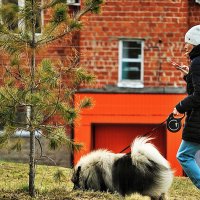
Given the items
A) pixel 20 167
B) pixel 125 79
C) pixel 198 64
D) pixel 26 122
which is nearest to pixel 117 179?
pixel 26 122

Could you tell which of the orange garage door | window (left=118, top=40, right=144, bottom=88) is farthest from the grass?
window (left=118, top=40, right=144, bottom=88)

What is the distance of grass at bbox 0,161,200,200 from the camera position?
32.7ft

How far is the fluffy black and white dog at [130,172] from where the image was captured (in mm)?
10602

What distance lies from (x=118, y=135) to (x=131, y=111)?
0.85 m

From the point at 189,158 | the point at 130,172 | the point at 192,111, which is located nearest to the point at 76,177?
the point at 130,172

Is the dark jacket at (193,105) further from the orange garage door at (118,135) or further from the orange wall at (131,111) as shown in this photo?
the orange garage door at (118,135)

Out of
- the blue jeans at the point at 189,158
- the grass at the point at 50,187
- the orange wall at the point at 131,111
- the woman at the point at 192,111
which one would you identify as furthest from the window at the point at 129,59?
the blue jeans at the point at 189,158

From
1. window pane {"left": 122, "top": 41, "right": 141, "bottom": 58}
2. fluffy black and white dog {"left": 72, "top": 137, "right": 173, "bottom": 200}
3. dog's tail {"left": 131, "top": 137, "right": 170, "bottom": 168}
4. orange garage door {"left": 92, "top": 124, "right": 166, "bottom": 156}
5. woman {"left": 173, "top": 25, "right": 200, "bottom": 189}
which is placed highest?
window pane {"left": 122, "top": 41, "right": 141, "bottom": 58}

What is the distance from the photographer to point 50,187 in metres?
11.0

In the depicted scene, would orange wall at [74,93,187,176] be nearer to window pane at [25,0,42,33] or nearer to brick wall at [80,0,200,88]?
brick wall at [80,0,200,88]

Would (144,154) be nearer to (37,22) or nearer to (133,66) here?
(37,22)

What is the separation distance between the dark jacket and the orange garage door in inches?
524

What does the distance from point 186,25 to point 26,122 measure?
13420 mm

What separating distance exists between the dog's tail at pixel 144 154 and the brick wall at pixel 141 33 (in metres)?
11.9
